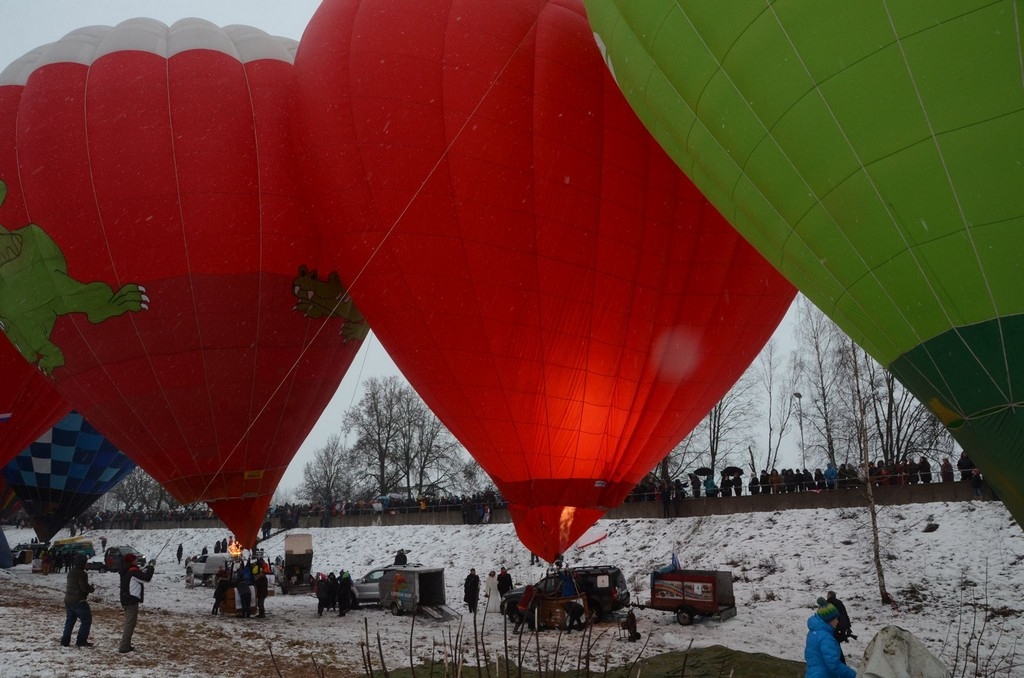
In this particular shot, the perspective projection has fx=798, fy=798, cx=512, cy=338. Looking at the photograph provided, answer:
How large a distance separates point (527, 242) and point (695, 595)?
6.58 meters

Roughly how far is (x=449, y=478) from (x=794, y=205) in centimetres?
4968

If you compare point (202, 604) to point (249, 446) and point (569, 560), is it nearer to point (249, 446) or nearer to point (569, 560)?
point (249, 446)

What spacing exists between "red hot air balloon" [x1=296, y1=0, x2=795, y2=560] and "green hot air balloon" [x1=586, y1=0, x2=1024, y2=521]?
4.06 m

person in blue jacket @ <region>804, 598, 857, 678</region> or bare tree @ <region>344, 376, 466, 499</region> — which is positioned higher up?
bare tree @ <region>344, 376, 466, 499</region>

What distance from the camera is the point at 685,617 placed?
43.1 ft

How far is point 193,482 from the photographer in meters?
14.3

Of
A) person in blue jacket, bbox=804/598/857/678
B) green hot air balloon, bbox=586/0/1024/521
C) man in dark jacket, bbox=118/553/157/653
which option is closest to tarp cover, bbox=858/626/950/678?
person in blue jacket, bbox=804/598/857/678

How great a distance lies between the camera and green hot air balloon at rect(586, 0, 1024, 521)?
16.7 feet

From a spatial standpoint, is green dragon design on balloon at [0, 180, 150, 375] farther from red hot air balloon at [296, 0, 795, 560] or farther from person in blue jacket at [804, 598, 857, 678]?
person in blue jacket at [804, 598, 857, 678]

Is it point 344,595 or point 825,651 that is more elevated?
point 825,651

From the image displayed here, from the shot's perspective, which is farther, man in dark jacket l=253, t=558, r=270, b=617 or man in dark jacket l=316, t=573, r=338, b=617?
man in dark jacket l=316, t=573, r=338, b=617

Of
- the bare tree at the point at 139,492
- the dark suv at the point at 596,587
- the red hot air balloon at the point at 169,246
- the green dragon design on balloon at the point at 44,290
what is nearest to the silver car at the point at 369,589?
the red hot air balloon at the point at 169,246

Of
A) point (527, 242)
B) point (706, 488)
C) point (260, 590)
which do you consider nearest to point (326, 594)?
point (260, 590)

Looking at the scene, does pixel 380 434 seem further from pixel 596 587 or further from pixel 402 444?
pixel 596 587
